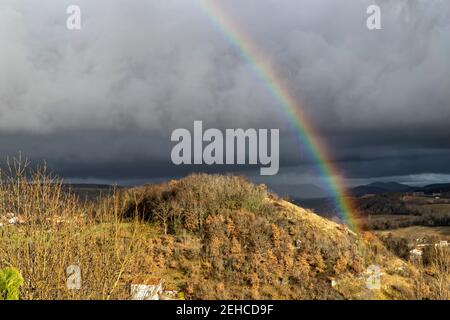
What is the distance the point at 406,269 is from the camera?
2320 centimetres

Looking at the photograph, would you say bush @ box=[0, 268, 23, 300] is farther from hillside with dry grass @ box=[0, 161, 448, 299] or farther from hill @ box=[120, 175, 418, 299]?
hill @ box=[120, 175, 418, 299]

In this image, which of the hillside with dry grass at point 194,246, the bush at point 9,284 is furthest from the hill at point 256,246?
the bush at point 9,284

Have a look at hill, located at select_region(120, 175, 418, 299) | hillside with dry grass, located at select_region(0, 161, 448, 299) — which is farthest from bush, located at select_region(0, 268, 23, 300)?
hill, located at select_region(120, 175, 418, 299)

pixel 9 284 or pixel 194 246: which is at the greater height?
pixel 194 246

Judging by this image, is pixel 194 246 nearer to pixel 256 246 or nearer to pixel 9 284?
pixel 256 246

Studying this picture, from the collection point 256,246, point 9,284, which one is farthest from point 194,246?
point 9,284

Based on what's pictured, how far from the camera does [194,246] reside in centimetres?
2341

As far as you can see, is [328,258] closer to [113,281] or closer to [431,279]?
[431,279]

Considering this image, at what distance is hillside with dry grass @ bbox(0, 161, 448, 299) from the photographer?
11648 millimetres

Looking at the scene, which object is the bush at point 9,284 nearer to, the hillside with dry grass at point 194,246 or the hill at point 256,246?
the hillside with dry grass at point 194,246

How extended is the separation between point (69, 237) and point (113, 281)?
157 centimetres

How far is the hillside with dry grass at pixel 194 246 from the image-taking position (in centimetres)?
1165
